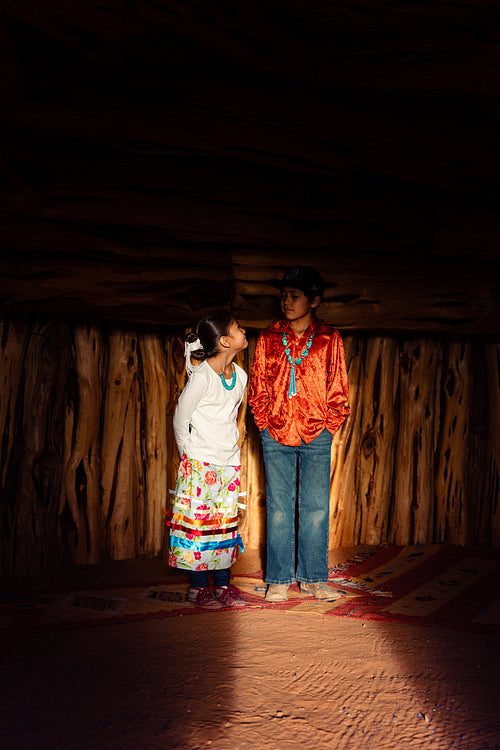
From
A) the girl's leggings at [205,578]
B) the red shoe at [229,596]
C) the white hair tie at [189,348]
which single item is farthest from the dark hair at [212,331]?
the red shoe at [229,596]

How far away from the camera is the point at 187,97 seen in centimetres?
397

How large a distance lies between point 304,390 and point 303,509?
79cm

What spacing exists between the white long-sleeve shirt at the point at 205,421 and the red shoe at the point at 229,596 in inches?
32.4

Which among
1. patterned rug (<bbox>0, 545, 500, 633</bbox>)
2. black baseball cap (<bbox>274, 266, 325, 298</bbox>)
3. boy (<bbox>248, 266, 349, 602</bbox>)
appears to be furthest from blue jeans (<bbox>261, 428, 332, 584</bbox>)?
black baseball cap (<bbox>274, 266, 325, 298</bbox>)

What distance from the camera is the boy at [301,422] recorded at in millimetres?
3984

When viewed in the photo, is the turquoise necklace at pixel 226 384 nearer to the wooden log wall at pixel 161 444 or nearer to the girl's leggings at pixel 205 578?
the wooden log wall at pixel 161 444

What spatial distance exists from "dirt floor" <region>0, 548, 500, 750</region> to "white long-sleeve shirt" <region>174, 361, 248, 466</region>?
97 centimetres

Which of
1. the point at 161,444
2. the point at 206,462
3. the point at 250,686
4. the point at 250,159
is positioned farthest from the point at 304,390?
the point at 250,686

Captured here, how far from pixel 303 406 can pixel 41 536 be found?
205cm

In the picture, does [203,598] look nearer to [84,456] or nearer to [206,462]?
[206,462]

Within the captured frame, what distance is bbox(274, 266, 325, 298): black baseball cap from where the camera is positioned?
13.0 feet

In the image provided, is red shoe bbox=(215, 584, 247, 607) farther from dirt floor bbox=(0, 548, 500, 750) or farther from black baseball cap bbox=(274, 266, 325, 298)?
black baseball cap bbox=(274, 266, 325, 298)

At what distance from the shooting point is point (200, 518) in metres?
3.82

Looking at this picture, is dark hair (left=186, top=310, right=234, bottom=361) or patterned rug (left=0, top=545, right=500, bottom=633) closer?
patterned rug (left=0, top=545, right=500, bottom=633)
